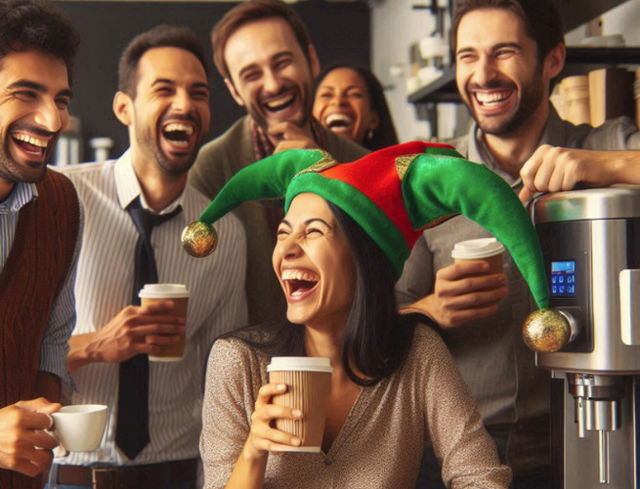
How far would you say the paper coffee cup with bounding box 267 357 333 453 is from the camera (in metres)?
1.36

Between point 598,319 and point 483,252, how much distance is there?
48cm

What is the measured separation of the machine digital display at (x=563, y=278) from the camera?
1.46 meters

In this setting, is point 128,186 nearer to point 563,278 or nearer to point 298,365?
point 298,365

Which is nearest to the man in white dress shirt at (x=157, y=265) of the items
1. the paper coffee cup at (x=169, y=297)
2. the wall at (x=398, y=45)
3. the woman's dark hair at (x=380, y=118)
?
the paper coffee cup at (x=169, y=297)

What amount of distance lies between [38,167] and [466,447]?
3.39ft

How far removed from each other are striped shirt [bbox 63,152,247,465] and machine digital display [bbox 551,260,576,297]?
3.60 feet

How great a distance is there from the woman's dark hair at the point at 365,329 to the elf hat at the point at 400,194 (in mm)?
28

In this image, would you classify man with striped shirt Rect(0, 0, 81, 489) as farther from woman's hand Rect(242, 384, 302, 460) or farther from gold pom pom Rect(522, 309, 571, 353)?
gold pom pom Rect(522, 309, 571, 353)

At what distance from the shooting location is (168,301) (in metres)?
2.03

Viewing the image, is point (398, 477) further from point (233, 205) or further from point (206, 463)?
point (233, 205)

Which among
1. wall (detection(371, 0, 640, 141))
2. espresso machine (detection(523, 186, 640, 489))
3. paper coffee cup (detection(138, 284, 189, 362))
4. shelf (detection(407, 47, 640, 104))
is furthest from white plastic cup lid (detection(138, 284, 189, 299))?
wall (detection(371, 0, 640, 141))

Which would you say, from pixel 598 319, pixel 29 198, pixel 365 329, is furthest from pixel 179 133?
pixel 598 319

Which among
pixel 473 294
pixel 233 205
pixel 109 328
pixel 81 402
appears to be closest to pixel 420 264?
pixel 473 294

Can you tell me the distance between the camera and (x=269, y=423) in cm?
140
